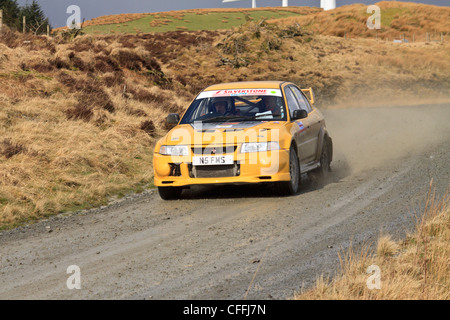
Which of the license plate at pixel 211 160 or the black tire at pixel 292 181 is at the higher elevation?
the license plate at pixel 211 160

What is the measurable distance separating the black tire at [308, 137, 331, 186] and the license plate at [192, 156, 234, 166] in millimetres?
2233

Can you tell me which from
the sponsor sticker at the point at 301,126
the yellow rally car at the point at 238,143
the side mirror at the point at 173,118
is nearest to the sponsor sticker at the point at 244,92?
the yellow rally car at the point at 238,143

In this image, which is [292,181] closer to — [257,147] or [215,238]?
[257,147]

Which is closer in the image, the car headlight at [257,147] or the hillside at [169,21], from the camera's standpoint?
the car headlight at [257,147]

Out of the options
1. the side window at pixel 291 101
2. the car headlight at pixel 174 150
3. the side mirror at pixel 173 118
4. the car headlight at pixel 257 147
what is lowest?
the car headlight at pixel 174 150

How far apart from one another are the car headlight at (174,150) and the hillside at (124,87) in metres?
1.30

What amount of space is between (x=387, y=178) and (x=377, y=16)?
7175 cm

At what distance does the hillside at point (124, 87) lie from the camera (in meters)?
11.3

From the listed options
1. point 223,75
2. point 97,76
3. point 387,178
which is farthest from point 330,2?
point 387,178

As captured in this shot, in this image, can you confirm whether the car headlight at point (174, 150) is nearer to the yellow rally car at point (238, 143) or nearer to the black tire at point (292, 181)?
the yellow rally car at point (238, 143)

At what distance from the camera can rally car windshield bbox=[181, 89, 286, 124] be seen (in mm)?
10602

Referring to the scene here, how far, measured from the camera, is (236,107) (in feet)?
35.7

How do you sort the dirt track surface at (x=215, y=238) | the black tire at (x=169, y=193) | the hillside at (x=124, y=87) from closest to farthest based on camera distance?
the dirt track surface at (x=215, y=238)
the black tire at (x=169, y=193)
the hillside at (x=124, y=87)
